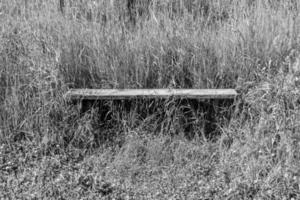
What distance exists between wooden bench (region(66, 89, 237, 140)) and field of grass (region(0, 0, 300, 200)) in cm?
13

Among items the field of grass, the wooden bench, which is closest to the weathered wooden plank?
the wooden bench

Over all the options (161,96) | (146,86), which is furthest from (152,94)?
(146,86)

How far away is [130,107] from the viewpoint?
4.88m

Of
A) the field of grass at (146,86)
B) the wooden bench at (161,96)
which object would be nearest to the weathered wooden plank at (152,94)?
the wooden bench at (161,96)

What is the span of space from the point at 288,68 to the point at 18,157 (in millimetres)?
2748

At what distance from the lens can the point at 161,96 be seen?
4.75 meters

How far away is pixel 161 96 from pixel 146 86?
16.1 inches

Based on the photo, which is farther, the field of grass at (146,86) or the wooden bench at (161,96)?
the wooden bench at (161,96)

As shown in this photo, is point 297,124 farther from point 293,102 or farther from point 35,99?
point 35,99

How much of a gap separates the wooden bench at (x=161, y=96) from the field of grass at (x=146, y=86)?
0.13m

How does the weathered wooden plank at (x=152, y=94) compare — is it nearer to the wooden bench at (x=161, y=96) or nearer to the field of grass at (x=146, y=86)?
the wooden bench at (x=161, y=96)

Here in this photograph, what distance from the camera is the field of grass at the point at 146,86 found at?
4.04 m

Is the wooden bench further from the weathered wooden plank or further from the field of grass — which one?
the field of grass

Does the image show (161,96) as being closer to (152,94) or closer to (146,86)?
(152,94)
